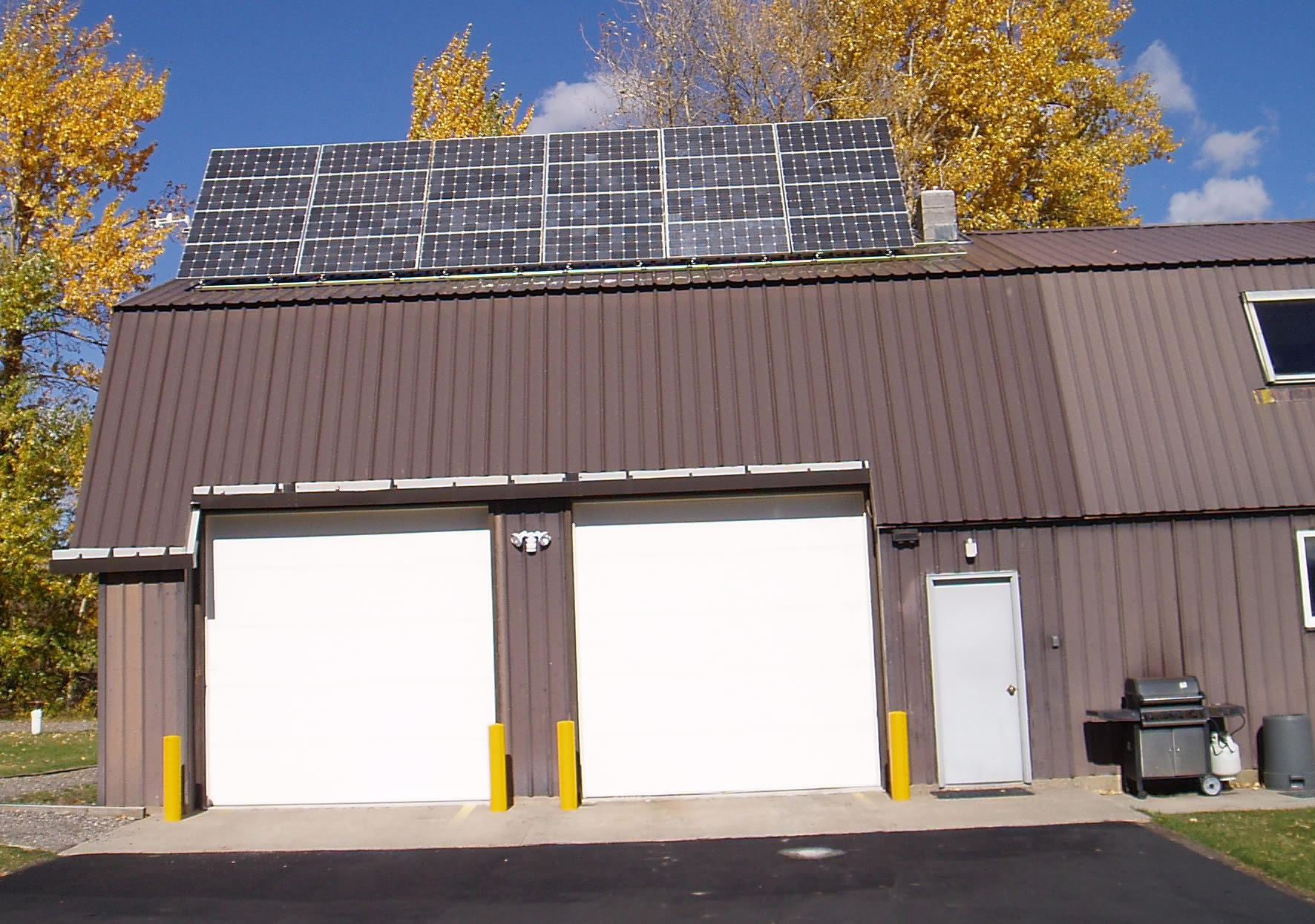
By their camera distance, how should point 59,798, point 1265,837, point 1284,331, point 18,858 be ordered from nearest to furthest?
point 1265,837 < point 18,858 < point 59,798 < point 1284,331

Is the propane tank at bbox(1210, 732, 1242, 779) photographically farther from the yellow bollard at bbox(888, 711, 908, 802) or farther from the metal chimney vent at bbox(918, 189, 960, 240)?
the metal chimney vent at bbox(918, 189, 960, 240)

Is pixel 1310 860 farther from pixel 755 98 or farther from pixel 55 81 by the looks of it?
pixel 55 81

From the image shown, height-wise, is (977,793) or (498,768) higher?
(498,768)

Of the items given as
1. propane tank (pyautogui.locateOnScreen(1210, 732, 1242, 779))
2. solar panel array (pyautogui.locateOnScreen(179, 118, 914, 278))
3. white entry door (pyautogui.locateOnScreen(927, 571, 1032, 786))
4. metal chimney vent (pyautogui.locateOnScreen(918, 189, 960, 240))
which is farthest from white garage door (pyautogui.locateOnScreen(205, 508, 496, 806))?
propane tank (pyautogui.locateOnScreen(1210, 732, 1242, 779))

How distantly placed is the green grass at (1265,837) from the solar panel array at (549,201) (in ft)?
25.7

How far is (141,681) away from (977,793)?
29.9 ft

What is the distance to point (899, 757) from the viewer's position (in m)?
12.0

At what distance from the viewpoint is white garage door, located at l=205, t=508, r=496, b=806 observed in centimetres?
1275

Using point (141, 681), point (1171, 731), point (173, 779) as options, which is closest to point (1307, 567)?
point (1171, 731)

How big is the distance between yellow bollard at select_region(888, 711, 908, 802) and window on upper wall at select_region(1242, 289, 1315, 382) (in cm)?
603

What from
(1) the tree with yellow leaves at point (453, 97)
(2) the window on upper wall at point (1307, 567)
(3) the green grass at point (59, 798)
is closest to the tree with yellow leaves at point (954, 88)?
(1) the tree with yellow leaves at point (453, 97)

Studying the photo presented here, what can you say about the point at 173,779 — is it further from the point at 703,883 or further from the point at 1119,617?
the point at 1119,617

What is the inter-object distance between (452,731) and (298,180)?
8942mm

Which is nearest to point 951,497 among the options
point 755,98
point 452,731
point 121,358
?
point 452,731
